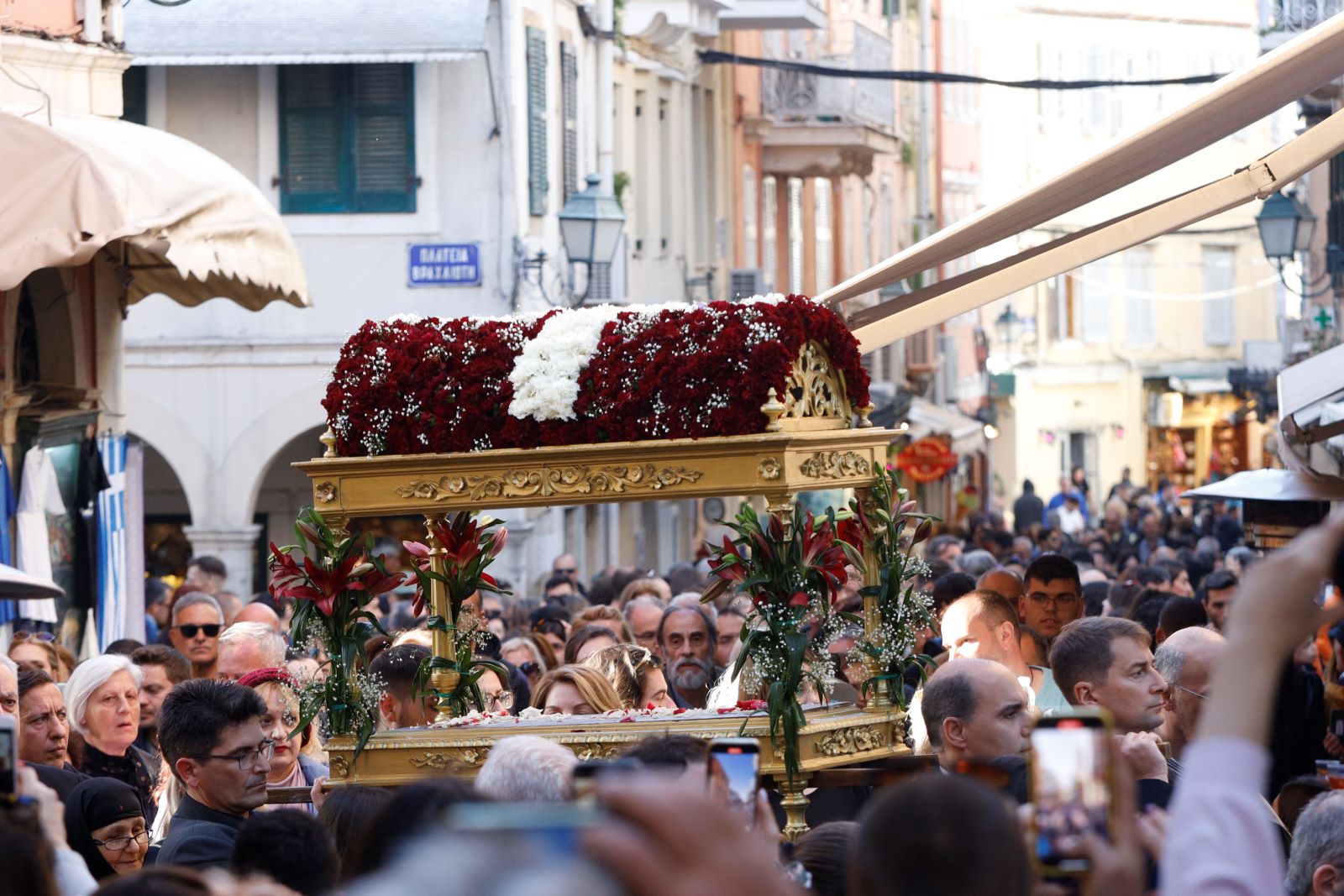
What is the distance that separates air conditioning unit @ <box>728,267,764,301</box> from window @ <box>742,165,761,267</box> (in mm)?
1523

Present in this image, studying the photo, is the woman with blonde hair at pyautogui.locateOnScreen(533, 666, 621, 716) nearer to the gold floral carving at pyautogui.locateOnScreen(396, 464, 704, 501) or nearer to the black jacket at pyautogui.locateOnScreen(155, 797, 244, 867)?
the gold floral carving at pyautogui.locateOnScreen(396, 464, 704, 501)

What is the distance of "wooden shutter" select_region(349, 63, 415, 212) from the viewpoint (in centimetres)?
2203

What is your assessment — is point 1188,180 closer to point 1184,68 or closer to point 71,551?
point 1184,68

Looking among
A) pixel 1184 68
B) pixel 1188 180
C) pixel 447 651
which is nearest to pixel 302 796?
pixel 447 651

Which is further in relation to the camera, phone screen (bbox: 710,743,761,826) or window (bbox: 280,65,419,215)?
window (bbox: 280,65,419,215)

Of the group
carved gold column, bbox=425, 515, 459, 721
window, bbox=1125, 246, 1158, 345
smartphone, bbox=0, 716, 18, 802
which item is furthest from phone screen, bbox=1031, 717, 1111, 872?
window, bbox=1125, 246, 1158, 345

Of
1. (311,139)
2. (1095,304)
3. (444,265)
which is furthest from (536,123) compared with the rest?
(1095,304)

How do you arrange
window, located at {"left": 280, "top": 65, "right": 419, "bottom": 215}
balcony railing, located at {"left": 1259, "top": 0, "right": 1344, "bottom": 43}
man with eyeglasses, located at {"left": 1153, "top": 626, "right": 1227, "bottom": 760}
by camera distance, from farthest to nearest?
balcony railing, located at {"left": 1259, "top": 0, "right": 1344, "bottom": 43}, window, located at {"left": 280, "top": 65, "right": 419, "bottom": 215}, man with eyeglasses, located at {"left": 1153, "top": 626, "right": 1227, "bottom": 760}

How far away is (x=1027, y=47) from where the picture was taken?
177 ft

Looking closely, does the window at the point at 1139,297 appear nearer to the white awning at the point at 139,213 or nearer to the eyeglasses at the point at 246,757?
the white awning at the point at 139,213

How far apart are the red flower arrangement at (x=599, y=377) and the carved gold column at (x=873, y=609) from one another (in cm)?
36

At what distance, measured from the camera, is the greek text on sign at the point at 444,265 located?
21969 mm

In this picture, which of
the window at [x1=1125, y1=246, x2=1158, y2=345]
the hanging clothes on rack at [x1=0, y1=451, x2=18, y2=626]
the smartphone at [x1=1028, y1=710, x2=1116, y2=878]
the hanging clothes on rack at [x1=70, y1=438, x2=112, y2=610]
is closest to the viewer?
the smartphone at [x1=1028, y1=710, x2=1116, y2=878]

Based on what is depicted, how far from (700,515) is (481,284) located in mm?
9721
